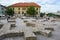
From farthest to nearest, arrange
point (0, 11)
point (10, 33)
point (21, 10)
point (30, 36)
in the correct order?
point (21, 10) < point (0, 11) < point (10, 33) < point (30, 36)

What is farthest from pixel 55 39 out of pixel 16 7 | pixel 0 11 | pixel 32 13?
pixel 16 7

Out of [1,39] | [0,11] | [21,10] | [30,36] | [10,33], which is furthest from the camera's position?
[21,10]

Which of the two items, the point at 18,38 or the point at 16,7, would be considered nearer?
the point at 18,38

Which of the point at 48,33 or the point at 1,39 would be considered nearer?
the point at 1,39

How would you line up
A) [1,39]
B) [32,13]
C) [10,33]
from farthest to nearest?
[32,13] < [10,33] < [1,39]

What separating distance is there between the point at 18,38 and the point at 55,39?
8.30ft

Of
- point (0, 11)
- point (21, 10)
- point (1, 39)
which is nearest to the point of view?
point (1, 39)

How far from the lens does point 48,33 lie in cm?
1166

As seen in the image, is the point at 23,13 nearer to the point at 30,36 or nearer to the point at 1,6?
the point at 1,6

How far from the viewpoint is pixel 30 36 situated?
916 cm

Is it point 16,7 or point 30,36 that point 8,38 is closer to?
point 30,36

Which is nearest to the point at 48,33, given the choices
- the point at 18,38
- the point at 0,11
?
the point at 18,38

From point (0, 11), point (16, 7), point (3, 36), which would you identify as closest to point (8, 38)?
point (3, 36)

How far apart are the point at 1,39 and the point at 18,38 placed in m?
1.22
